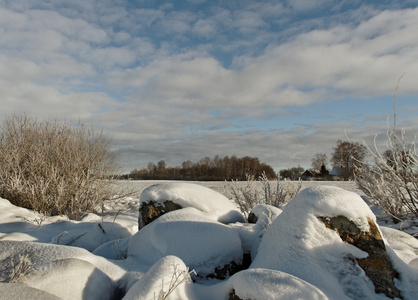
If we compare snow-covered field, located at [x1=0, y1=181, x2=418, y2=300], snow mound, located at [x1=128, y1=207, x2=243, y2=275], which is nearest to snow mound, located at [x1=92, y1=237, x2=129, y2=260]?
snow-covered field, located at [x1=0, y1=181, x2=418, y2=300]

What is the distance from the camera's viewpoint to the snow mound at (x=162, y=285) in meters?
2.07

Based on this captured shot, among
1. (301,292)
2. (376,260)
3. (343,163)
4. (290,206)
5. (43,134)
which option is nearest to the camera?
(301,292)

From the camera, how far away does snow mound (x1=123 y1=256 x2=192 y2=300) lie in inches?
81.5

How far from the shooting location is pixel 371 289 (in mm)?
2316

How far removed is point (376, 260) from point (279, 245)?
0.75m

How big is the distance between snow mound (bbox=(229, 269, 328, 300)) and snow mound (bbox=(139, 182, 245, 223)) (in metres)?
1.99

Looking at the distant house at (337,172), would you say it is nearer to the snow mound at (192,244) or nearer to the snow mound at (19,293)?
the snow mound at (192,244)

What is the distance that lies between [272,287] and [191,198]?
7.39 ft

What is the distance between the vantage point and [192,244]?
311 cm

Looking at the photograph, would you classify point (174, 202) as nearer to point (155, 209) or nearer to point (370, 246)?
point (155, 209)

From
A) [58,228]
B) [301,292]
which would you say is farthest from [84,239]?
[301,292]

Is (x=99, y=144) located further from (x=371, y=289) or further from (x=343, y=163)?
(x=343, y=163)

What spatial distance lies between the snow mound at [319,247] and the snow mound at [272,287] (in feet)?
1.02

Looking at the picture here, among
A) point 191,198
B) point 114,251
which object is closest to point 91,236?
point 114,251
